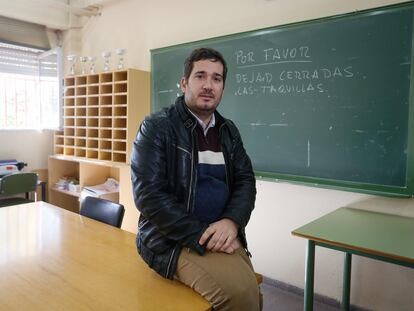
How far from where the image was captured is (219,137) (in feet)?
4.70

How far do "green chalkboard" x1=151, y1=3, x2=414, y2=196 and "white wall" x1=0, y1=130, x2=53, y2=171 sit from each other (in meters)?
2.89

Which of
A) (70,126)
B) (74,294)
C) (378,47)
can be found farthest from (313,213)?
(70,126)


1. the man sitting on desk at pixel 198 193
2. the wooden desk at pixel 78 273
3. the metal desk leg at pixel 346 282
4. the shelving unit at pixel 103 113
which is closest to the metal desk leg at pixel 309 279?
the metal desk leg at pixel 346 282

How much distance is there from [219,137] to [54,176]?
147 inches

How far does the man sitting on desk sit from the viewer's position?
1.14m

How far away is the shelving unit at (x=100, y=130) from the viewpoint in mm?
3557

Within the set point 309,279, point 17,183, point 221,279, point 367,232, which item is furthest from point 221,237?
point 17,183

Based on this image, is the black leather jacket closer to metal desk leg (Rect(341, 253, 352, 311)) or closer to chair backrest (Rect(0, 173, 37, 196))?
metal desk leg (Rect(341, 253, 352, 311))

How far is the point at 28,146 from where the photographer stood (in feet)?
14.5

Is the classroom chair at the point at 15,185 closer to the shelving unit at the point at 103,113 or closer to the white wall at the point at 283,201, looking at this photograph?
the shelving unit at the point at 103,113

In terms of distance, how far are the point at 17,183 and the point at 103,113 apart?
1.17m

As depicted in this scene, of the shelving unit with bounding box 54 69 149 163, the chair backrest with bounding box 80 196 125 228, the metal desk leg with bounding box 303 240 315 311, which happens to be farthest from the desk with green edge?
the shelving unit with bounding box 54 69 149 163

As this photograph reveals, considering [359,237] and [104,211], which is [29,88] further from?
[359,237]

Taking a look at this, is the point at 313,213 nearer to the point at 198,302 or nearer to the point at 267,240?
the point at 267,240
